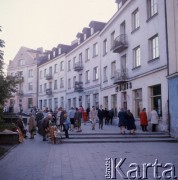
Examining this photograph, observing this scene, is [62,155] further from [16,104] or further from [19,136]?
[16,104]

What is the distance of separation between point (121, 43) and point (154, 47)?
15.9ft

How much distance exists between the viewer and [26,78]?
6228 centimetres

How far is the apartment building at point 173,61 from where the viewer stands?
59.8 ft

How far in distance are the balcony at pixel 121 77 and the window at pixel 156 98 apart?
177 inches

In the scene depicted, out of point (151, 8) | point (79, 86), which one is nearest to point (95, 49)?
point (79, 86)

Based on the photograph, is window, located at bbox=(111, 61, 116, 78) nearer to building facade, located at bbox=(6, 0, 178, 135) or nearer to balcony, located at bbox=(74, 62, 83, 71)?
building facade, located at bbox=(6, 0, 178, 135)

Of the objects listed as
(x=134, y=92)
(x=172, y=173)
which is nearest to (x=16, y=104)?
(x=134, y=92)

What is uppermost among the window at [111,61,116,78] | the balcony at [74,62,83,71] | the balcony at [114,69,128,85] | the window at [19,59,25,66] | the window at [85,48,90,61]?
the window at [19,59,25,66]

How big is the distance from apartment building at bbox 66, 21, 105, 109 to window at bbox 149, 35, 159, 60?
1220 centimetres

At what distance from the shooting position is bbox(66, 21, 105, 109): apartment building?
35.6 metres

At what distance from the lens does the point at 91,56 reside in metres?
36.9

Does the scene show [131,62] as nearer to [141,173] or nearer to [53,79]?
[141,173]

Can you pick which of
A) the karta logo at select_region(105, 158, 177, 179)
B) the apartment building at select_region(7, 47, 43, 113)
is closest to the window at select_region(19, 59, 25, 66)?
the apartment building at select_region(7, 47, 43, 113)

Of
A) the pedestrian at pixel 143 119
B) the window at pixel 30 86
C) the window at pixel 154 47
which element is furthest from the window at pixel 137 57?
the window at pixel 30 86
